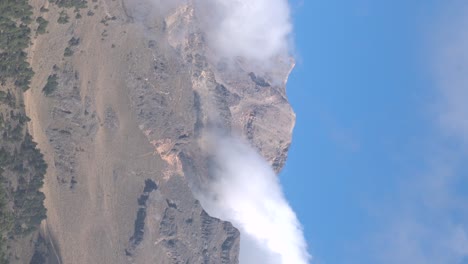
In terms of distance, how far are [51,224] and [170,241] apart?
40084 mm

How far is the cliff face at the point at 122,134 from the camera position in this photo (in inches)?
6117

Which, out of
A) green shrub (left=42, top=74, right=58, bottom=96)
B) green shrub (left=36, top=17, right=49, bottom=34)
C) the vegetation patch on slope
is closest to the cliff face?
green shrub (left=42, top=74, right=58, bottom=96)

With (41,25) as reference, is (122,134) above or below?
below

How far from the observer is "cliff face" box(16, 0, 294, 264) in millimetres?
155375

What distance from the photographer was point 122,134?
171500 mm

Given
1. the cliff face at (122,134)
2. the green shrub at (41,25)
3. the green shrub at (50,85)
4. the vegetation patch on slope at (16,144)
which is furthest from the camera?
the cliff face at (122,134)

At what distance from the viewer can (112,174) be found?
167500 millimetres

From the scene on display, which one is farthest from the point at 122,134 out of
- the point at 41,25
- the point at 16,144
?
the point at 41,25

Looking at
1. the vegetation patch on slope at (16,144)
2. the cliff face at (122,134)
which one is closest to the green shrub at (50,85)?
the cliff face at (122,134)

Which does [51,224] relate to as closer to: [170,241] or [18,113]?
[18,113]

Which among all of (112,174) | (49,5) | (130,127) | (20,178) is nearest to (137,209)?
(112,174)

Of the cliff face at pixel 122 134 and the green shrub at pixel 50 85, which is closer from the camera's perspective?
the green shrub at pixel 50 85

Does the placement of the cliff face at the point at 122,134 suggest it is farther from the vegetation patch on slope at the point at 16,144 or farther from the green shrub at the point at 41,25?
the vegetation patch on slope at the point at 16,144

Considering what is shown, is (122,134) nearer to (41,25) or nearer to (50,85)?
(50,85)
